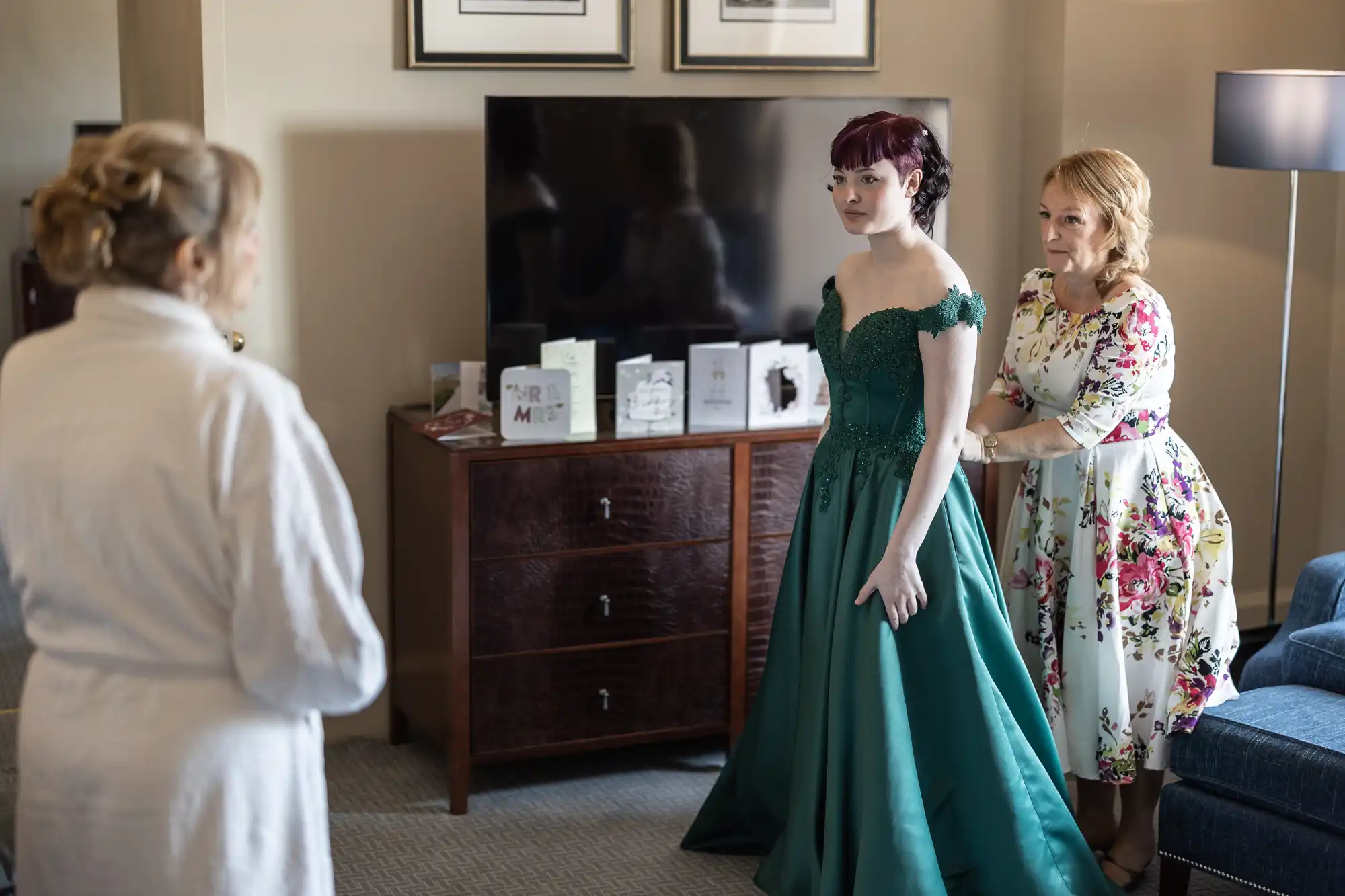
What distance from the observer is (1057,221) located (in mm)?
2736

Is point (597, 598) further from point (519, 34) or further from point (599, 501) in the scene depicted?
point (519, 34)

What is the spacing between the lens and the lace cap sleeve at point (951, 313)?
8.33ft

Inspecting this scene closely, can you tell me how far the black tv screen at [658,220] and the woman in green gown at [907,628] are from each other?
30.6 inches

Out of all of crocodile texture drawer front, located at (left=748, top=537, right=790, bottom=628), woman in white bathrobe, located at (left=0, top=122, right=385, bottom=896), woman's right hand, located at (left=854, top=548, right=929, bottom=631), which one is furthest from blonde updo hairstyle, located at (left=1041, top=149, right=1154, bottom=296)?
woman in white bathrobe, located at (left=0, top=122, right=385, bottom=896)

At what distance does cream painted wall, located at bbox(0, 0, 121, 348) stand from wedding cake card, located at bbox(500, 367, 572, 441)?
4476mm

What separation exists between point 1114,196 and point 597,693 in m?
1.55

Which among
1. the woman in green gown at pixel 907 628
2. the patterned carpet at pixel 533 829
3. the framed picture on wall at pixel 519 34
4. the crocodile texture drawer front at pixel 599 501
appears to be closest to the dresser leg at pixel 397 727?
the patterned carpet at pixel 533 829

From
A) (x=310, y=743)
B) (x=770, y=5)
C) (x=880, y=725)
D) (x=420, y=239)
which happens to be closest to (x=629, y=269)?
(x=420, y=239)

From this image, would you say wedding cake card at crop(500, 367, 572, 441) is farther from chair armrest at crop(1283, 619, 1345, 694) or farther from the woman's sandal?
chair armrest at crop(1283, 619, 1345, 694)

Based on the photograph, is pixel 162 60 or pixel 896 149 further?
pixel 162 60

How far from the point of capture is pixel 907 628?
266 centimetres

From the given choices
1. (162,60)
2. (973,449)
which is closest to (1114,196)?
(973,449)

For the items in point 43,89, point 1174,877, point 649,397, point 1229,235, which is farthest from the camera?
point 43,89

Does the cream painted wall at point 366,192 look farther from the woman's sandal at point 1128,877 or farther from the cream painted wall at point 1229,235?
the woman's sandal at point 1128,877
